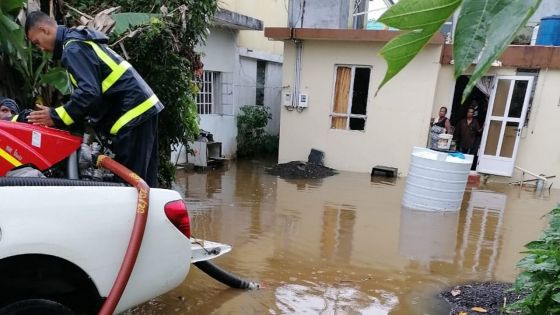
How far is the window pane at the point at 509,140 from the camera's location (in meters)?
9.78

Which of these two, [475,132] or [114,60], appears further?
[475,132]

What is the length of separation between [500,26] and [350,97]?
10.1m

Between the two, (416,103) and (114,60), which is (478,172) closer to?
(416,103)

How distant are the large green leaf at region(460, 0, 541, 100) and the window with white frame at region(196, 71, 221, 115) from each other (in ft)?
34.1

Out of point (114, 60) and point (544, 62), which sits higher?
point (544, 62)

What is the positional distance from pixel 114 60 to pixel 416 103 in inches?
318

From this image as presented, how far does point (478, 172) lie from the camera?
10.1 m

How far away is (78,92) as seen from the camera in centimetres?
275

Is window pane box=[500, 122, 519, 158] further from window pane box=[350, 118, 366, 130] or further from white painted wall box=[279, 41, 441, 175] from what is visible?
window pane box=[350, 118, 366, 130]

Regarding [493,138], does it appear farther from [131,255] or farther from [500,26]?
[500,26]

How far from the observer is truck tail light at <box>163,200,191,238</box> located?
2549 millimetres

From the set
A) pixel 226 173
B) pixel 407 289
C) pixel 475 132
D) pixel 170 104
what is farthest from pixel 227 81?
pixel 407 289

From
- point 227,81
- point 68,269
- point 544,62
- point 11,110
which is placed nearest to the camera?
point 68,269

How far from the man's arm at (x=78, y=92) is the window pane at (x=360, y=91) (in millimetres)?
8197
